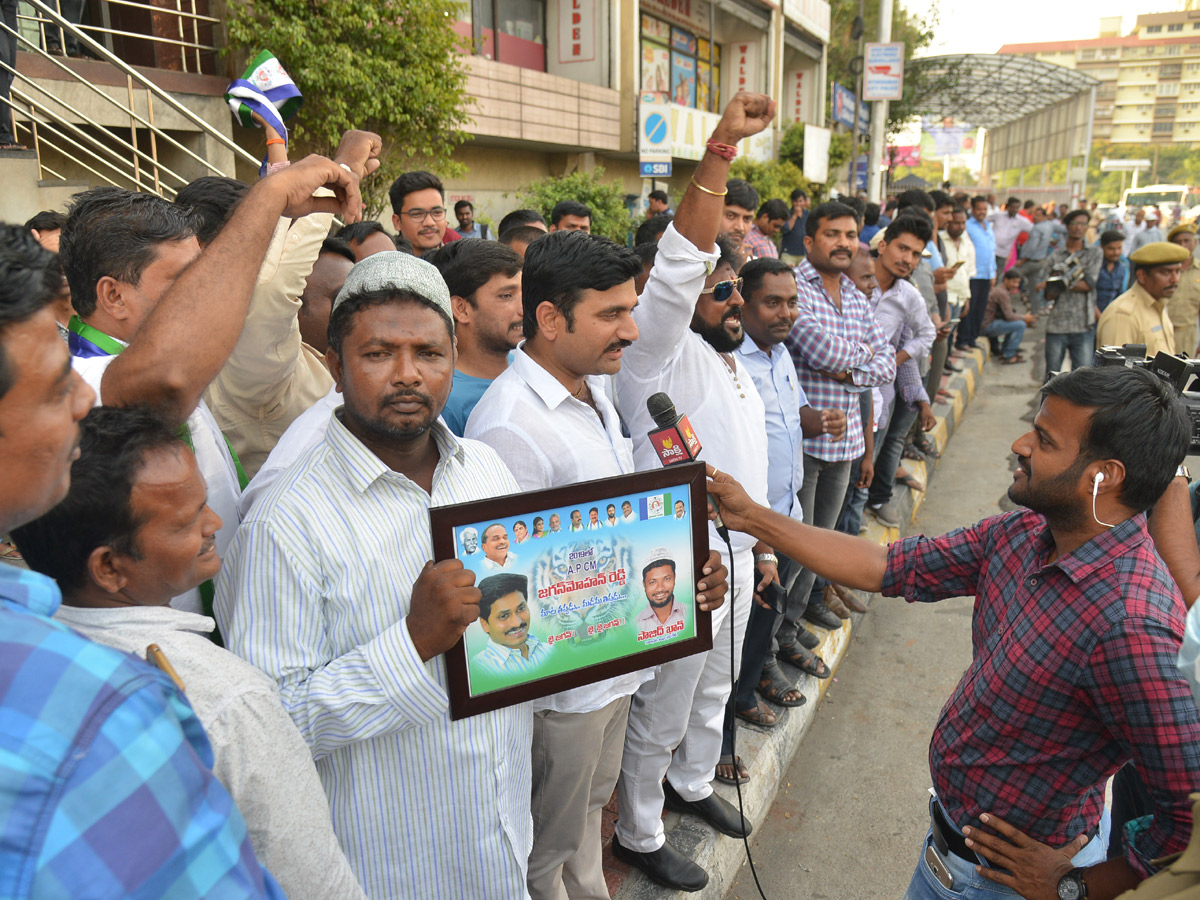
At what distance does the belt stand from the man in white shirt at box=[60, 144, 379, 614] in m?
1.96

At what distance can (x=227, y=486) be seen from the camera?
2.04 meters

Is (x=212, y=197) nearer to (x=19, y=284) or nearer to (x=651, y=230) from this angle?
(x=651, y=230)

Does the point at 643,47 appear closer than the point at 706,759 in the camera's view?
No

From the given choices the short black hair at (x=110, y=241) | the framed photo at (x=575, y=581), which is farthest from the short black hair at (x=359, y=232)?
the framed photo at (x=575, y=581)

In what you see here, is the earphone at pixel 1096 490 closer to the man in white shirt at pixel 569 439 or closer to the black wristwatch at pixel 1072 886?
the black wristwatch at pixel 1072 886

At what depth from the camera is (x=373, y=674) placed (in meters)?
1.61

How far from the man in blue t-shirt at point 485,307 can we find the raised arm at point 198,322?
1.45m

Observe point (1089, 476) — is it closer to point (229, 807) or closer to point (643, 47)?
point (229, 807)

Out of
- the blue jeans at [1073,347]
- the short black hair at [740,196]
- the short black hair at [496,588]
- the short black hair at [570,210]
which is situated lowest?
the blue jeans at [1073,347]

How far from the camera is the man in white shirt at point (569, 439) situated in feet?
7.64

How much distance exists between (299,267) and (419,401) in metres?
0.90

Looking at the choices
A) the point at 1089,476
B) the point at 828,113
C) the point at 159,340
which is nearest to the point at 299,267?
the point at 159,340

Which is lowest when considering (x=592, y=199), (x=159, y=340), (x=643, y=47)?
(x=159, y=340)

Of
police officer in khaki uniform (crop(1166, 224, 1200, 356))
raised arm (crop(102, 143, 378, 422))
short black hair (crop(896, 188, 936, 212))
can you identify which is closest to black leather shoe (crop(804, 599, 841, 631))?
raised arm (crop(102, 143, 378, 422))
